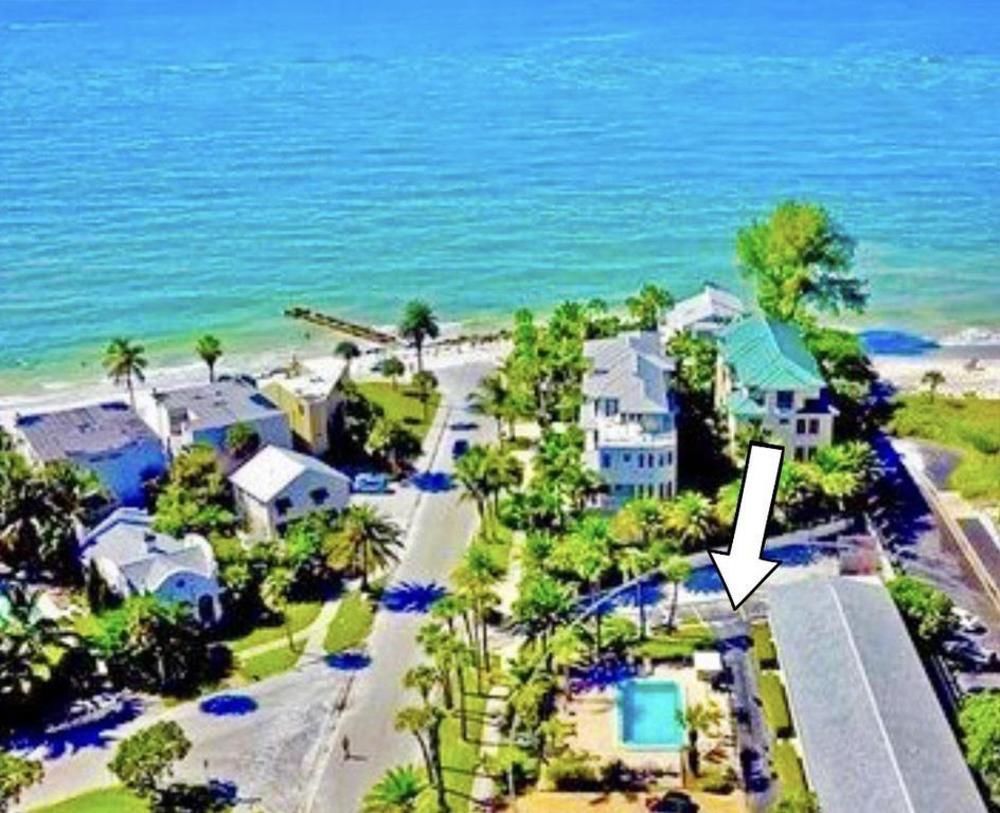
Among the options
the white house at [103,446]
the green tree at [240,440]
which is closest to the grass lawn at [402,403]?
the green tree at [240,440]

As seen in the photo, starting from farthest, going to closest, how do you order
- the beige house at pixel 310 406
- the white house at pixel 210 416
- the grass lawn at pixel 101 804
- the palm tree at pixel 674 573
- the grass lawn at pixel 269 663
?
the beige house at pixel 310 406 → the white house at pixel 210 416 → the palm tree at pixel 674 573 → the grass lawn at pixel 269 663 → the grass lawn at pixel 101 804

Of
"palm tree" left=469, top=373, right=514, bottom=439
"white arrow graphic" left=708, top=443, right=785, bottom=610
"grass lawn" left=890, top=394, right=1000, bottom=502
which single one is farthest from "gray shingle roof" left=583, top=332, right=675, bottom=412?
"white arrow graphic" left=708, top=443, right=785, bottom=610

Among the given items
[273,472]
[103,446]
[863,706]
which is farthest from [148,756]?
[103,446]

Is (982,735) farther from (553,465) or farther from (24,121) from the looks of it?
(24,121)

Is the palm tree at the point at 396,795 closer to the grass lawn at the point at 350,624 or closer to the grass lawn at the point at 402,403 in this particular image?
the grass lawn at the point at 350,624

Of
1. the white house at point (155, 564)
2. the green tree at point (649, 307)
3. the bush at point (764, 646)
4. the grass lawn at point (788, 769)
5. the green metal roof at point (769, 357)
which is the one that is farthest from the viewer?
the green tree at point (649, 307)

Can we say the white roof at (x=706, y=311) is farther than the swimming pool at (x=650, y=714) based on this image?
Yes
